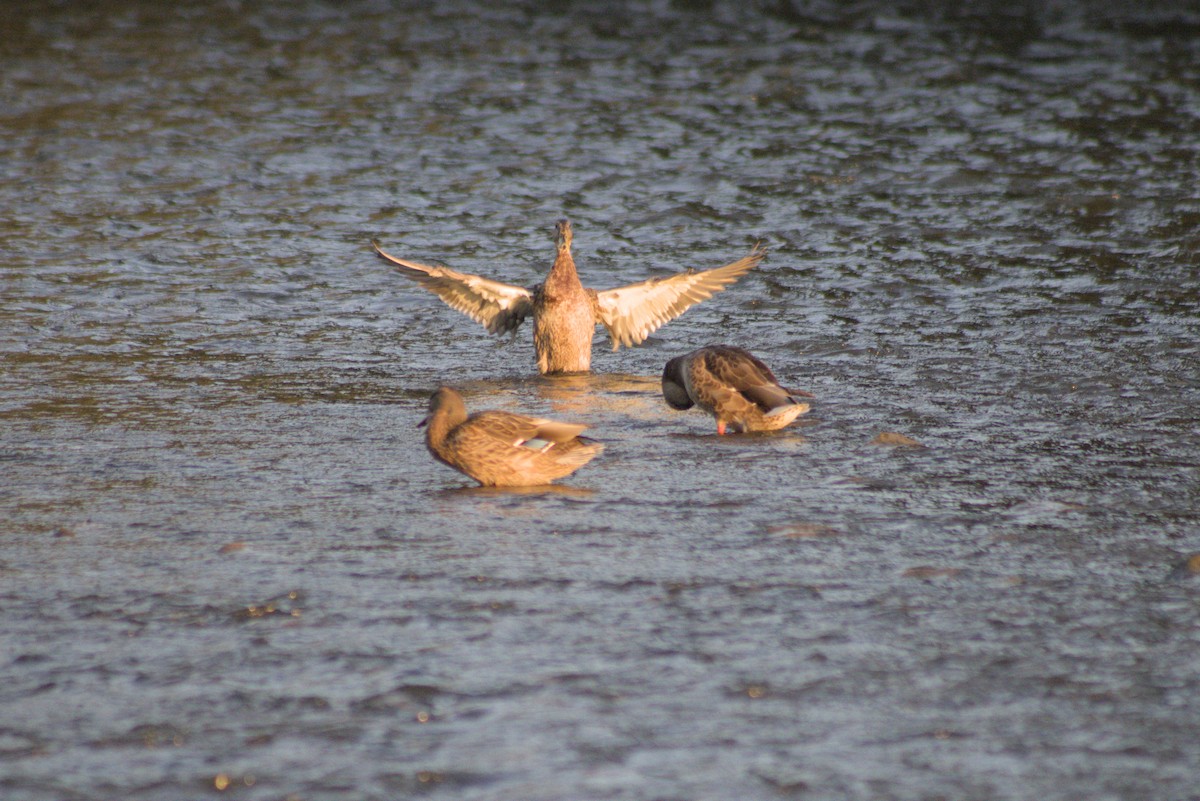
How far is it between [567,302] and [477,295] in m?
0.79

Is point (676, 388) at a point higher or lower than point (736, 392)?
lower

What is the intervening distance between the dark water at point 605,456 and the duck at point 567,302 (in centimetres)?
26

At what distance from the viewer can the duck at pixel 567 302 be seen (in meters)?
10.2

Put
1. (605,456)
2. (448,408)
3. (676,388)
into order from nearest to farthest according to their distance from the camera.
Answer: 1. (448,408)
2. (605,456)
3. (676,388)

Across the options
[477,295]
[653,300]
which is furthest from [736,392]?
[477,295]

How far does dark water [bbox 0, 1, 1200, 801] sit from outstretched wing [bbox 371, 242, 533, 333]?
324 mm

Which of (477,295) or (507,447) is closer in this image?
(507,447)

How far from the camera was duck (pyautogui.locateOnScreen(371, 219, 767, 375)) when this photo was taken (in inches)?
402

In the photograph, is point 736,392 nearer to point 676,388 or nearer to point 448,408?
point 676,388

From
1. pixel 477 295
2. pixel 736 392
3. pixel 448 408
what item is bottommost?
pixel 477 295

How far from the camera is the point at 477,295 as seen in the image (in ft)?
35.3

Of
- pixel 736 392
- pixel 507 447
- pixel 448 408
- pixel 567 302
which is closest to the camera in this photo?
pixel 507 447

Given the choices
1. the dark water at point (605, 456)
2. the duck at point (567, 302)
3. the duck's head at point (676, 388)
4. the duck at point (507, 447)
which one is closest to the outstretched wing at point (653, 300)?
the duck at point (567, 302)

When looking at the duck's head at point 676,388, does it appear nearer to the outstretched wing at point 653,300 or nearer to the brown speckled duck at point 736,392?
the brown speckled duck at point 736,392
